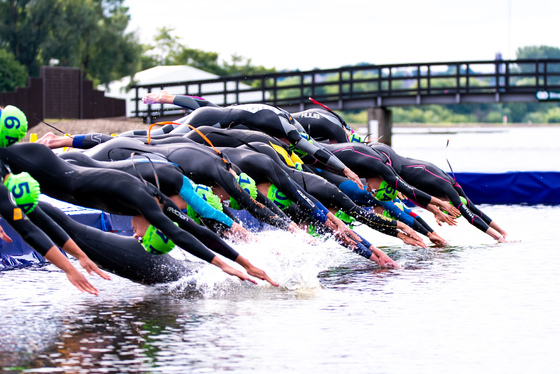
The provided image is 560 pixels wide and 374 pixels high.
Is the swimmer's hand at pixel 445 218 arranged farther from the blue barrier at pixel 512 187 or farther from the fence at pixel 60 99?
the fence at pixel 60 99

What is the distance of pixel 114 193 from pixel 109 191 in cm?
5

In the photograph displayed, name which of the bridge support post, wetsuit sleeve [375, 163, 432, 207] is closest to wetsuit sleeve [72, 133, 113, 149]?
wetsuit sleeve [375, 163, 432, 207]

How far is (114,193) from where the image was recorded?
23.1 ft

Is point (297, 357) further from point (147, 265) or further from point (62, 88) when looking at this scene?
point (62, 88)

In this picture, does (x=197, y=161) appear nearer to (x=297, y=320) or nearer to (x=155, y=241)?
(x=155, y=241)

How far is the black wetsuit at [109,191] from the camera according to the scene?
22.7 feet

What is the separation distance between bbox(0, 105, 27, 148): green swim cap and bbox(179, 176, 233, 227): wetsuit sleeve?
161 cm

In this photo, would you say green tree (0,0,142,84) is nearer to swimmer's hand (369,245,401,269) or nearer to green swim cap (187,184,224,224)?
swimmer's hand (369,245,401,269)

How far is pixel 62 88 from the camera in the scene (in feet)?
119

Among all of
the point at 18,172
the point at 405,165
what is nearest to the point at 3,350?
the point at 18,172

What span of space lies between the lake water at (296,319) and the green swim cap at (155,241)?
17.8 inches

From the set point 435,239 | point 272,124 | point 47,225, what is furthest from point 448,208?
point 47,225

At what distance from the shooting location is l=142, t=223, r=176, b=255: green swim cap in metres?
7.39

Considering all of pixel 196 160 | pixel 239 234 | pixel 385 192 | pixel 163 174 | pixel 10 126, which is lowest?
pixel 239 234
